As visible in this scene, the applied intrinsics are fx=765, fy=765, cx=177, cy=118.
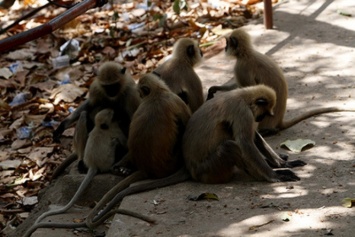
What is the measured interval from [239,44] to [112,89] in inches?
52.8

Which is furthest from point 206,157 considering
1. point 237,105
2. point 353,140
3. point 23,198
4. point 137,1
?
point 137,1

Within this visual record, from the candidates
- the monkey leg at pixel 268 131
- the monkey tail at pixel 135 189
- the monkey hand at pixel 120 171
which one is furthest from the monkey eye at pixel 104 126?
the monkey leg at pixel 268 131

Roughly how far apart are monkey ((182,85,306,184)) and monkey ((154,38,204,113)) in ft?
3.09

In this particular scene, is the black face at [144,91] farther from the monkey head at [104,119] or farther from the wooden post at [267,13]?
the wooden post at [267,13]

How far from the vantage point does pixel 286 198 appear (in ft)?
18.3

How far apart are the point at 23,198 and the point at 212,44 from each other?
321 cm

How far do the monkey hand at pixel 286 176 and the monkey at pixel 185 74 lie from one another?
141cm

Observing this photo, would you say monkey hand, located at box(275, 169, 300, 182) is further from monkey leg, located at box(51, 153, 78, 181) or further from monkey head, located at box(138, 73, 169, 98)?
monkey leg, located at box(51, 153, 78, 181)

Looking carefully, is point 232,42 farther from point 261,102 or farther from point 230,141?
point 230,141

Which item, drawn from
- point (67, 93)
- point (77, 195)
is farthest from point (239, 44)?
point (67, 93)

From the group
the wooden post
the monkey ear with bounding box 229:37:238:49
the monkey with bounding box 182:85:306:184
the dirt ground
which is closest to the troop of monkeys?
the monkey with bounding box 182:85:306:184

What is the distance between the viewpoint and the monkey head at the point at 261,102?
6.06 metres

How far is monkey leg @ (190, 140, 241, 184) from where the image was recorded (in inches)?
234

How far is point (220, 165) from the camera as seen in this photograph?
5.94 m
